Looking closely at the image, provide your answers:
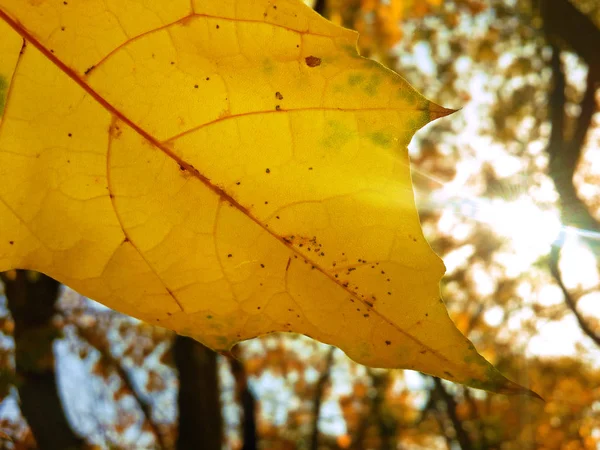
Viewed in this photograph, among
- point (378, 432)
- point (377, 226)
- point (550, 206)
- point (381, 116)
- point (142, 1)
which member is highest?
point (142, 1)

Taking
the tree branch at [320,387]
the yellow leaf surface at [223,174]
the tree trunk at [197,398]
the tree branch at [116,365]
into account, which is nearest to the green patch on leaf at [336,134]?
the yellow leaf surface at [223,174]

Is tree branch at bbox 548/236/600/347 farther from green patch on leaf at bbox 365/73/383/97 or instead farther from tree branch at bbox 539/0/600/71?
green patch on leaf at bbox 365/73/383/97

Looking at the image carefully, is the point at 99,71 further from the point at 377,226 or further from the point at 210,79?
the point at 377,226

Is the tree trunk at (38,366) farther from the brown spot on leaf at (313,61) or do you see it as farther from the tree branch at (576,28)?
the tree branch at (576,28)

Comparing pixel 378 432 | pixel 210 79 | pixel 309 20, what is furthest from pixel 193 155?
pixel 378 432

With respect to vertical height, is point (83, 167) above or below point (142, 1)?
below

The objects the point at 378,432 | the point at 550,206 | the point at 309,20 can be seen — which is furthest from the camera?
the point at 378,432

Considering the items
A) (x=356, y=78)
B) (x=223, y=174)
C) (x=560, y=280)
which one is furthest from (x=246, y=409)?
(x=356, y=78)
